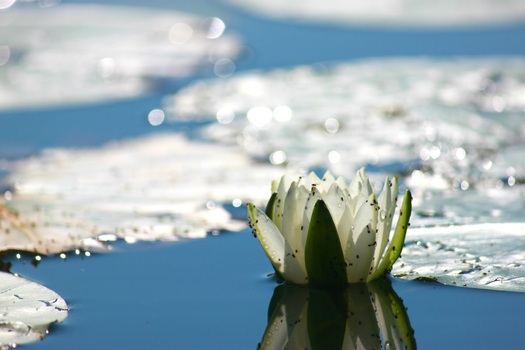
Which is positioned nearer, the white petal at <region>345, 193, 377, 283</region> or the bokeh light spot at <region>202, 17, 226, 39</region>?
the white petal at <region>345, 193, 377, 283</region>

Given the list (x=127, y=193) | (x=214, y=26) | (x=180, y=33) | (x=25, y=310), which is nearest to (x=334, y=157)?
(x=127, y=193)

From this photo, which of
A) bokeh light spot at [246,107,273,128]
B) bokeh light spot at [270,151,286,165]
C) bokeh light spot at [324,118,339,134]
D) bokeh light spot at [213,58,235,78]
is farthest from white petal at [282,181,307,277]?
bokeh light spot at [213,58,235,78]

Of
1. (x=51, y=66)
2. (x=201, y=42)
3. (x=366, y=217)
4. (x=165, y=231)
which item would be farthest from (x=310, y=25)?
(x=366, y=217)

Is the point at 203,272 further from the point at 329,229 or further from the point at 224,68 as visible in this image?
the point at 224,68

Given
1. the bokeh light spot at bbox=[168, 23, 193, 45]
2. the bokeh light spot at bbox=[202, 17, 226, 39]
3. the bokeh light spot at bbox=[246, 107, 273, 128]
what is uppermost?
the bokeh light spot at bbox=[202, 17, 226, 39]

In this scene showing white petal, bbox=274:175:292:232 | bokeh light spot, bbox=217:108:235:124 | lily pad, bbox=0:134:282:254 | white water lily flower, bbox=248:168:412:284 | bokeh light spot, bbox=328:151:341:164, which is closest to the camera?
white water lily flower, bbox=248:168:412:284

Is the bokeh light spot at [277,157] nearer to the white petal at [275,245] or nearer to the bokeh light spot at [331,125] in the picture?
the bokeh light spot at [331,125]

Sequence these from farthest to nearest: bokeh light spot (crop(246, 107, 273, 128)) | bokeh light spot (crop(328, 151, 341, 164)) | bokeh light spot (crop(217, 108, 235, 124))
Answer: bokeh light spot (crop(217, 108, 235, 124)) < bokeh light spot (crop(246, 107, 273, 128)) < bokeh light spot (crop(328, 151, 341, 164))

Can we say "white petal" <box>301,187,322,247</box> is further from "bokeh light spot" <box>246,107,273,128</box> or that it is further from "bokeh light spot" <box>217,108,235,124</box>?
"bokeh light spot" <box>217,108,235,124</box>
